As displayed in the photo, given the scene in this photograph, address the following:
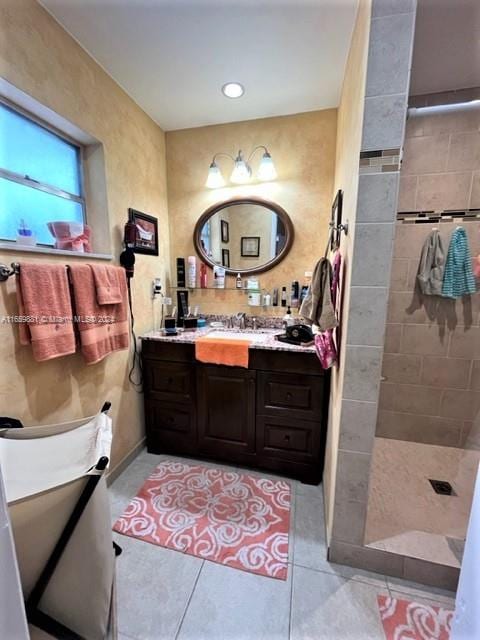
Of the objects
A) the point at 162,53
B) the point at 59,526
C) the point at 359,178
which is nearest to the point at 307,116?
the point at 162,53

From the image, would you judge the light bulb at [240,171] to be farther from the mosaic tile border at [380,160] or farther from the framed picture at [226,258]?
the mosaic tile border at [380,160]

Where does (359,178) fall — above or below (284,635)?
above

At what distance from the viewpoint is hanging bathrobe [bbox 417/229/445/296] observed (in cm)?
186

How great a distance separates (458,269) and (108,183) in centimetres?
234

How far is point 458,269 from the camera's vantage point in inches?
72.1

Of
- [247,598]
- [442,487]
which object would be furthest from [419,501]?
[247,598]

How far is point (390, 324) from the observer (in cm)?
204

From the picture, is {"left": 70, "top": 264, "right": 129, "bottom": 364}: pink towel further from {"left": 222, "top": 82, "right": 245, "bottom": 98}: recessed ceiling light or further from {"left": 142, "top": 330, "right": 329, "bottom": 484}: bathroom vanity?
{"left": 222, "top": 82, "right": 245, "bottom": 98}: recessed ceiling light

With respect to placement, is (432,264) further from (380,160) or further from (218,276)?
(218,276)

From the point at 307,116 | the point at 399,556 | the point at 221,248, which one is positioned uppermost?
the point at 307,116

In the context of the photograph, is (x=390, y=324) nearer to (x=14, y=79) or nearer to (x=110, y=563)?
(x=110, y=563)

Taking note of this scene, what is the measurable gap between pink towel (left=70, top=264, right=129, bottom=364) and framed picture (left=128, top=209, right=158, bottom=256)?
32 centimetres

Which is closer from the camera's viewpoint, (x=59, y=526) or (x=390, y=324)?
(x=59, y=526)

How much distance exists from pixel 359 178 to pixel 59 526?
150 centimetres
